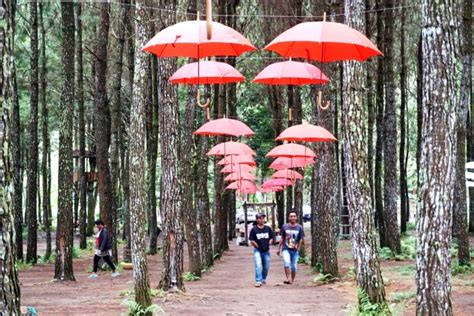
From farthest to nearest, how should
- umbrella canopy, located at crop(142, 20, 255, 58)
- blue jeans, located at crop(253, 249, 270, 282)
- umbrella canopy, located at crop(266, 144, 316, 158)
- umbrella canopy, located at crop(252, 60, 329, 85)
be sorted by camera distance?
1. umbrella canopy, located at crop(266, 144, 316, 158)
2. blue jeans, located at crop(253, 249, 270, 282)
3. umbrella canopy, located at crop(252, 60, 329, 85)
4. umbrella canopy, located at crop(142, 20, 255, 58)

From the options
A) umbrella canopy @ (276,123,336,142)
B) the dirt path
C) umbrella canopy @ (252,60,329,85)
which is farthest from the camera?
umbrella canopy @ (276,123,336,142)

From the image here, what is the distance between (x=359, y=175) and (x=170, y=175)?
4294 mm

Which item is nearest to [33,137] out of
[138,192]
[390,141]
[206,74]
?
[206,74]

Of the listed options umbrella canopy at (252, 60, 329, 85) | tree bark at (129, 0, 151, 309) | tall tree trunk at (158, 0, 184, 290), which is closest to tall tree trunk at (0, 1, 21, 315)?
tree bark at (129, 0, 151, 309)

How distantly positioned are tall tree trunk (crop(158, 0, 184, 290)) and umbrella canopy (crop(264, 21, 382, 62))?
12.3 ft

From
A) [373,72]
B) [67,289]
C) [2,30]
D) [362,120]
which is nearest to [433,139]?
[362,120]

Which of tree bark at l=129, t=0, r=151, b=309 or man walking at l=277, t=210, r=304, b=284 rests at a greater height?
tree bark at l=129, t=0, r=151, b=309

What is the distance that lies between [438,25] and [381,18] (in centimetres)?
1321

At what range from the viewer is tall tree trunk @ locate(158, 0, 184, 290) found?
12688 millimetres

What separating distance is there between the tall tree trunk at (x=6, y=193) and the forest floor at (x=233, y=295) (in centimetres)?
650

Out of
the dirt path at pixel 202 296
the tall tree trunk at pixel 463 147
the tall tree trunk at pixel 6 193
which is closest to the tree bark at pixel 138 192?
the dirt path at pixel 202 296

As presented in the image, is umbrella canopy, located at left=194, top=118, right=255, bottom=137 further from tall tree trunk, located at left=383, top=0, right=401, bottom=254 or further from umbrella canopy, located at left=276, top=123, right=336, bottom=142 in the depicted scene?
tall tree trunk, located at left=383, top=0, right=401, bottom=254

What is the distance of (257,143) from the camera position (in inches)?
1426

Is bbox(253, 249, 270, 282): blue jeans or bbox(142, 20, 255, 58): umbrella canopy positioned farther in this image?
bbox(253, 249, 270, 282): blue jeans
